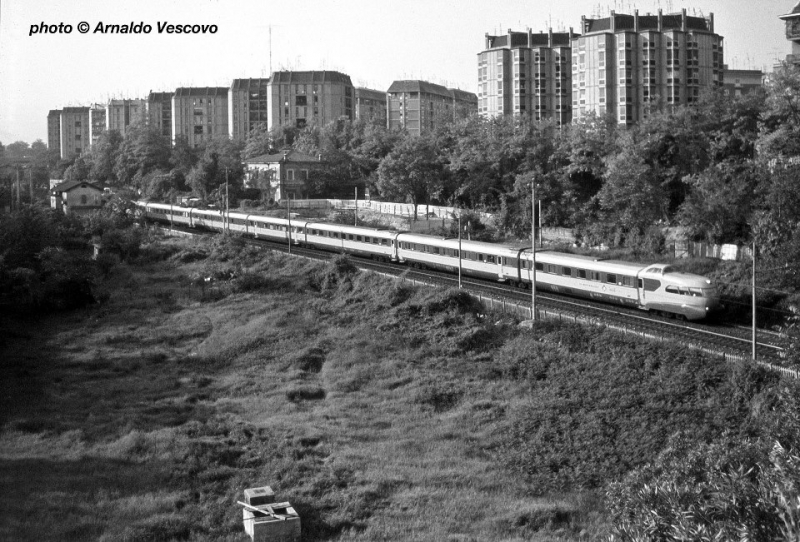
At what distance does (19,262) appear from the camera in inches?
1313

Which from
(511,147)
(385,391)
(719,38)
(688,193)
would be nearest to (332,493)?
(385,391)

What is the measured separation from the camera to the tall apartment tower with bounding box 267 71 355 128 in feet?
295

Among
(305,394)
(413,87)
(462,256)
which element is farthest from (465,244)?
(413,87)

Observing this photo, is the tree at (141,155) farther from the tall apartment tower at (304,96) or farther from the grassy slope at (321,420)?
the grassy slope at (321,420)

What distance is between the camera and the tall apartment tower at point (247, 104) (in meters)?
95.1

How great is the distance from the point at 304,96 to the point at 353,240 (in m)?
54.3

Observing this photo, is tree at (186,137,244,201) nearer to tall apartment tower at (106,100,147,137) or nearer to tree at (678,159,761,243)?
tree at (678,159,761,243)

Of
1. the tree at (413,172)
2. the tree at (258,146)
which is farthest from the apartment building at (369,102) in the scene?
the tree at (413,172)

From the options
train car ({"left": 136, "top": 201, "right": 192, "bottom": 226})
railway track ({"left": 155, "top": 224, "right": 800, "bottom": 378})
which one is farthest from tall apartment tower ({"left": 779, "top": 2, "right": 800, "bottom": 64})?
train car ({"left": 136, "top": 201, "right": 192, "bottom": 226})

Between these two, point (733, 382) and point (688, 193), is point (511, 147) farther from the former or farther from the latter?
point (733, 382)

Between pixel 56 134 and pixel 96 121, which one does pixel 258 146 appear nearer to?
pixel 56 134

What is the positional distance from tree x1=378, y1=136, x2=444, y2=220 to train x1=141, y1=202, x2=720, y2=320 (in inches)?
253

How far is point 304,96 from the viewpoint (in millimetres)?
90312

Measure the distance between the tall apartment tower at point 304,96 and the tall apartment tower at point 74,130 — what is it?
2760 centimetres
